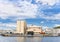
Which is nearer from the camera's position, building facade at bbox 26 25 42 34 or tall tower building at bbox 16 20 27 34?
tall tower building at bbox 16 20 27 34

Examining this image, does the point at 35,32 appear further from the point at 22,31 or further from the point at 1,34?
the point at 1,34

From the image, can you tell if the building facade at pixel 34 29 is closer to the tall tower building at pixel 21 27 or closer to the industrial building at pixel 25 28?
the industrial building at pixel 25 28

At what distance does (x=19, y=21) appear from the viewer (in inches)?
2923

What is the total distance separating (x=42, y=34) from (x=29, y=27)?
11053 millimetres

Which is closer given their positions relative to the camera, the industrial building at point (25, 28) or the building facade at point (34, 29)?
the industrial building at point (25, 28)

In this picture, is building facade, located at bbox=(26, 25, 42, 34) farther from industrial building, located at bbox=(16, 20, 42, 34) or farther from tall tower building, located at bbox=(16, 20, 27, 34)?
tall tower building, located at bbox=(16, 20, 27, 34)

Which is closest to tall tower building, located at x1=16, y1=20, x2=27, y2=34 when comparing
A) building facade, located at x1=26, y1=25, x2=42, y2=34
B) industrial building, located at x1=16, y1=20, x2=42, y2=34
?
industrial building, located at x1=16, y1=20, x2=42, y2=34

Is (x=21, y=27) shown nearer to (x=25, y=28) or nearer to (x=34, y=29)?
(x=25, y=28)

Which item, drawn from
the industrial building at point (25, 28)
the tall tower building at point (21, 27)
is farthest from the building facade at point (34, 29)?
the tall tower building at point (21, 27)

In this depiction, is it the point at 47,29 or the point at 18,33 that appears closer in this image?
the point at 18,33

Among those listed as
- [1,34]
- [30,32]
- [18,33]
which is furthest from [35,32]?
[1,34]

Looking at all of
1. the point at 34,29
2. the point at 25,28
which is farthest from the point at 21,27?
the point at 34,29

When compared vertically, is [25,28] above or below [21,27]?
below

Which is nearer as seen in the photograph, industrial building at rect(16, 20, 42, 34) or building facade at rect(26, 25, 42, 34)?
industrial building at rect(16, 20, 42, 34)
